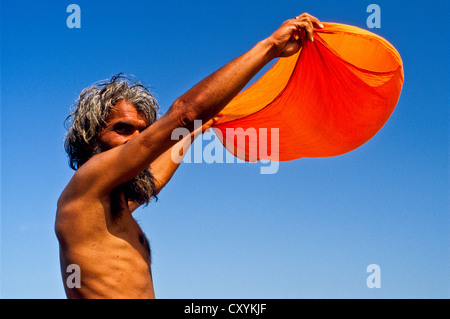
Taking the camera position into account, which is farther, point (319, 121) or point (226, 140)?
point (226, 140)

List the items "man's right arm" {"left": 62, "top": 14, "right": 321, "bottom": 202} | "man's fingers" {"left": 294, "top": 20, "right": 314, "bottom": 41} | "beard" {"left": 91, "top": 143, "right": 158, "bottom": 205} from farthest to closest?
"beard" {"left": 91, "top": 143, "right": 158, "bottom": 205} < "man's fingers" {"left": 294, "top": 20, "right": 314, "bottom": 41} < "man's right arm" {"left": 62, "top": 14, "right": 321, "bottom": 202}

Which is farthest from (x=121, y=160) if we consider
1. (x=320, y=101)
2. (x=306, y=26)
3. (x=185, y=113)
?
(x=320, y=101)

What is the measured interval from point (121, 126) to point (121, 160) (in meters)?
0.88

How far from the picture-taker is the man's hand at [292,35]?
11.9 ft

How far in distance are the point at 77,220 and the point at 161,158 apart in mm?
1661

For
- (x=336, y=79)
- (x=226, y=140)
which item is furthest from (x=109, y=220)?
(x=336, y=79)

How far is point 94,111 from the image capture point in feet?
15.0

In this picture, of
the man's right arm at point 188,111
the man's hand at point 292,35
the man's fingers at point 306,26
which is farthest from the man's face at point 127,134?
the man's fingers at point 306,26

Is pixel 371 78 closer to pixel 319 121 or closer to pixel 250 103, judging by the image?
pixel 319 121

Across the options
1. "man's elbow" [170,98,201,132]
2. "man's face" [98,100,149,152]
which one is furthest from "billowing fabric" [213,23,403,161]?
"man's elbow" [170,98,201,132]

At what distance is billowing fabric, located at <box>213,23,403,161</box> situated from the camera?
15.3 feet

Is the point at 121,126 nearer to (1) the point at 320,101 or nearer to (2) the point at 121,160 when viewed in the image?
(2) the point at 121,160

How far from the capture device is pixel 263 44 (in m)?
3.57

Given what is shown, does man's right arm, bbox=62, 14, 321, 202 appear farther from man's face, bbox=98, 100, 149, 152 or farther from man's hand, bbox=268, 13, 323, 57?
man's face, bbox=98, 100, 149, 152
